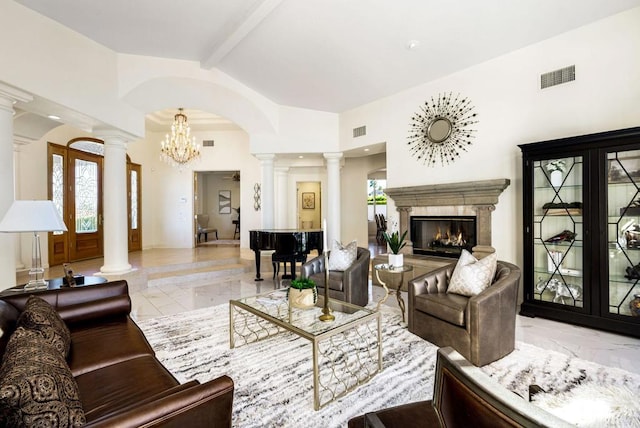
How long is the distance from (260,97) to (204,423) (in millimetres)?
5983

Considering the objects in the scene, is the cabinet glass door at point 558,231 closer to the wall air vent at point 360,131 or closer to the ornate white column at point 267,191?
Answer: the wall air vent at point 360,131

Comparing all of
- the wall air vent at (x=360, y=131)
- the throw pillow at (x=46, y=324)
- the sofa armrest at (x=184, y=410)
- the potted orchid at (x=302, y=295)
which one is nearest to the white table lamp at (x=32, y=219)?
the throw pillow at (x=46, y=324)

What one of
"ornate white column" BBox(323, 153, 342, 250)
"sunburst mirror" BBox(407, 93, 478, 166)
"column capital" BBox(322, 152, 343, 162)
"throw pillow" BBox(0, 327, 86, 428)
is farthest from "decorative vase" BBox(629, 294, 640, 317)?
"column capital" BBox(322, 152, 343, 162)

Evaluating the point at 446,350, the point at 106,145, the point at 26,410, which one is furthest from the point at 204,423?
the point at 106,145

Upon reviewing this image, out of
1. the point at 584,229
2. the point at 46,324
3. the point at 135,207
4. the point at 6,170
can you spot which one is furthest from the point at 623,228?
the point at 135,207

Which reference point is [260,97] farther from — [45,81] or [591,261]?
[591,261]

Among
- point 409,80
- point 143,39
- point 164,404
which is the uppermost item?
point 143,39

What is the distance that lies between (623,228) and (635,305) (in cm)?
75

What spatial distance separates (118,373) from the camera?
166 cm

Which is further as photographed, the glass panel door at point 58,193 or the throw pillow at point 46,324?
the glass panel door at point 58,193

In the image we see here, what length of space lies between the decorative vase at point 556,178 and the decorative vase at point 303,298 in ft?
10.0

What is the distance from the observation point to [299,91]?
5.77 m

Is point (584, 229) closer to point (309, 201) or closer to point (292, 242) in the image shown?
point (292, 242)

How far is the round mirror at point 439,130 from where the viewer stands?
4.82 metres
